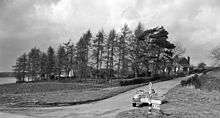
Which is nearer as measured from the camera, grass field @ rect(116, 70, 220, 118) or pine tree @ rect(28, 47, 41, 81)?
grass field @ rect(116, 70, 220, 118)

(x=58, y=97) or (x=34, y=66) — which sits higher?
(x=34, y=66)

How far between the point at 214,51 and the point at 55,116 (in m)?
66.8

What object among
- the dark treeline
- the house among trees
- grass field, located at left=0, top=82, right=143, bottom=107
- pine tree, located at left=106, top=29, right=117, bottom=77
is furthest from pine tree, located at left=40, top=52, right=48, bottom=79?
grass field, located at left=0, top=82, right=143, bottom=107

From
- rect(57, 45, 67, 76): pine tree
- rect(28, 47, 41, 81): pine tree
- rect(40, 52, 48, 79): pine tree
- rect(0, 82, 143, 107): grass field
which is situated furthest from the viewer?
rect(28, 47, 41, 81): pine tree

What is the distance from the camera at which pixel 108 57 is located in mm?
77500

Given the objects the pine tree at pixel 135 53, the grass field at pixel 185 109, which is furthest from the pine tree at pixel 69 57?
the grass field at pixel 185 109

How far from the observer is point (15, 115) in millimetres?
20281

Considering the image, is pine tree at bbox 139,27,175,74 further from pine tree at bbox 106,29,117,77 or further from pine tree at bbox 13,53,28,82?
pine tree at bbox 13,53,28,82

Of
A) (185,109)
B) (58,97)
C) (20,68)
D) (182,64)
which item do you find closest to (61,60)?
(20,68)

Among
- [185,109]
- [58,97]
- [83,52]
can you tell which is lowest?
[185,109]

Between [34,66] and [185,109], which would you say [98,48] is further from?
[185,109]

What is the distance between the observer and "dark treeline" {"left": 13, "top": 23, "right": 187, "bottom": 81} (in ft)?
212

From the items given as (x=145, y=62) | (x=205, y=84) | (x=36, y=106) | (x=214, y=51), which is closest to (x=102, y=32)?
(x=145, y=62)

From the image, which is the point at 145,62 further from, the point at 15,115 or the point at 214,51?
the point at 15,115
